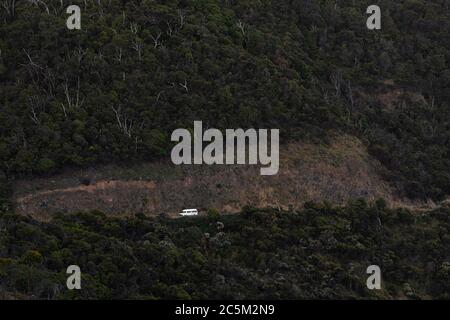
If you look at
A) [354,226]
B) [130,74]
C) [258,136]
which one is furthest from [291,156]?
[130,74]

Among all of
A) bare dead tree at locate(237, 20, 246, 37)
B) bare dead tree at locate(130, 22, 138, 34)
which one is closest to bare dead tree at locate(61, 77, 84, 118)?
bare dead tree at locate(130, 22, 138, 34)

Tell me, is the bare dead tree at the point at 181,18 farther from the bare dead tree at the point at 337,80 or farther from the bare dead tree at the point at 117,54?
the bare dead tree at the point at 337,80

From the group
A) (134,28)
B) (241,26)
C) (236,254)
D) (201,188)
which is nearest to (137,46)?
(134,28)

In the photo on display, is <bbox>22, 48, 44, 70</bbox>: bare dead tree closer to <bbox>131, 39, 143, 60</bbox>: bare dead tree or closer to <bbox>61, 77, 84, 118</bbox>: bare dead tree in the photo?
<bbox>61, 77, 84, 118</bbox>: bare dead tree

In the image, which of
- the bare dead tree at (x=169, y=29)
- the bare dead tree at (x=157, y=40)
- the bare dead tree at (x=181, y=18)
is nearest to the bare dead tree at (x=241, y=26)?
the bare dead tree at (x=181, y=18)

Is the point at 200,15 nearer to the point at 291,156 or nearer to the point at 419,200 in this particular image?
the point at 291,156
